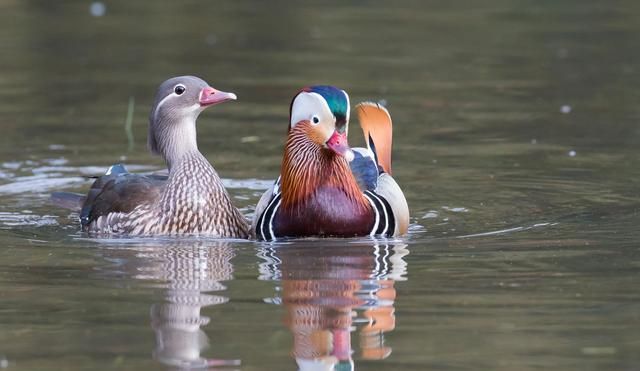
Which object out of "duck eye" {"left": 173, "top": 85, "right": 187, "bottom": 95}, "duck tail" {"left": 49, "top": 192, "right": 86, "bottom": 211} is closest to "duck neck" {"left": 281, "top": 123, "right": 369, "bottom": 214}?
"duck eye" {"left": 173, "top": 85, "right": 187, "bottom": 95}

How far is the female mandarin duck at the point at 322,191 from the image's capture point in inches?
343

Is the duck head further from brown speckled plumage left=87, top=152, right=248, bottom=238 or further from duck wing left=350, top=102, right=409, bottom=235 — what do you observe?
brown speckled plumage left=87, top=152, right=248, bottom=238

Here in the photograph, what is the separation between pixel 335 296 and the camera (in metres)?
7.20

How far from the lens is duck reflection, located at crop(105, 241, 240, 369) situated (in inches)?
241

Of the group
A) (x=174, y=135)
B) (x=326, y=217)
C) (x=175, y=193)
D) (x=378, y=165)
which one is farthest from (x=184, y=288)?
(x=378, y=165)

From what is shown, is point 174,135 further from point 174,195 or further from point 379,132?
point 379,132

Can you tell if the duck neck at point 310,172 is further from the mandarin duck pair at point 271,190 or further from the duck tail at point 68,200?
the duck tail at point 68,200

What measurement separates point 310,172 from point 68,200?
2047 millimetres

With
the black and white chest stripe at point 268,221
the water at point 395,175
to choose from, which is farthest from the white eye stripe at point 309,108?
the water at point 395,175

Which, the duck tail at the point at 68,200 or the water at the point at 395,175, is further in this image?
the duck tail at the point at 68,200

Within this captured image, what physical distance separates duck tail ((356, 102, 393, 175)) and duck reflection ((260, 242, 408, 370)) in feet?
4.54

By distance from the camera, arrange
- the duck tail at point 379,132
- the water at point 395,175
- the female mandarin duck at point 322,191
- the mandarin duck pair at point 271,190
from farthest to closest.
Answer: the duck tail at point 379,132 < the mandarin duck pair at point 271,190 < the female mandarin duck at point 322,191 < the water at point 395,175

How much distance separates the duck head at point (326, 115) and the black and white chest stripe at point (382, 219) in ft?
1.62

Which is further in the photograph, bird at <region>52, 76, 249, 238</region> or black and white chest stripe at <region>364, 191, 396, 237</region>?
bird at <region>52, 76, 249, 238</region>
